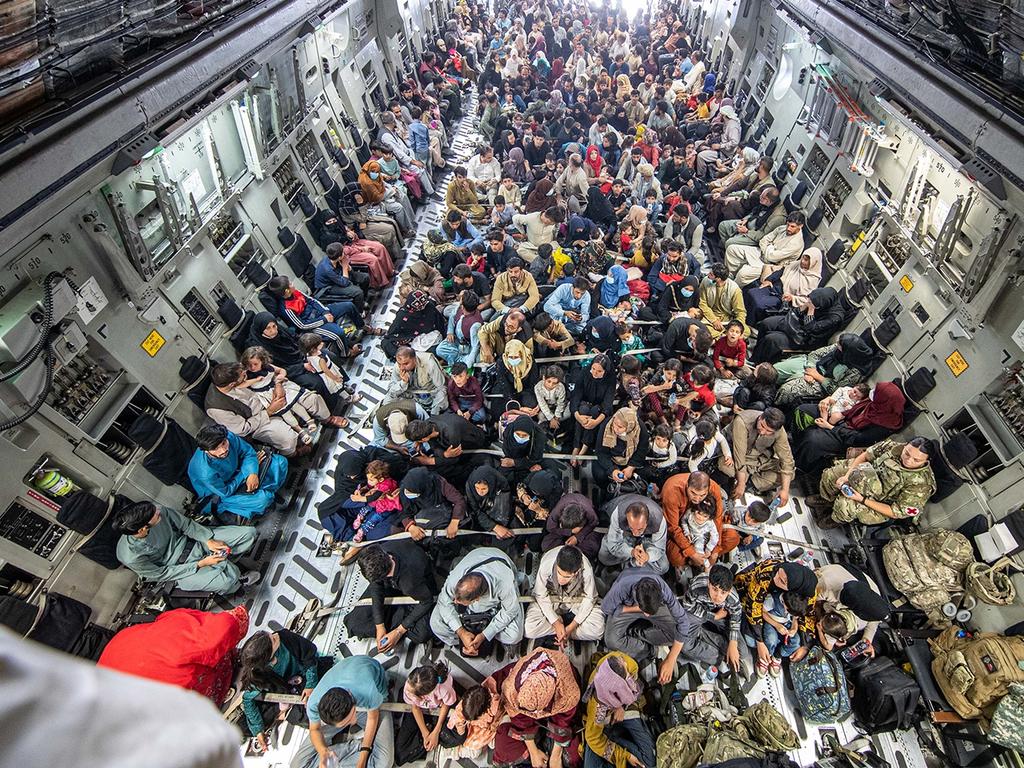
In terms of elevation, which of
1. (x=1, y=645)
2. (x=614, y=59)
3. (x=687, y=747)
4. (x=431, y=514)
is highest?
(x=1, y=645)

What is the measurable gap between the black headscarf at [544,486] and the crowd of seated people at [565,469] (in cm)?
3

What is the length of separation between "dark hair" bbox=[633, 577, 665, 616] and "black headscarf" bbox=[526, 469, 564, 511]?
1063 millimetres

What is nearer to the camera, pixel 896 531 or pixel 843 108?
pixel 896 531

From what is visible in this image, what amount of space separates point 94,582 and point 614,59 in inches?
628

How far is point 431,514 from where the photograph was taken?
4582 millimetres

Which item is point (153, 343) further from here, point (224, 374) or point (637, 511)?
point (637, 511)

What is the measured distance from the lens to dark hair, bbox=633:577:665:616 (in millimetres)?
3646

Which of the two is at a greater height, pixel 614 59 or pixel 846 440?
pixel 614 59

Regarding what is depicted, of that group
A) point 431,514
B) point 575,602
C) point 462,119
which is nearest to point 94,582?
point 431,514

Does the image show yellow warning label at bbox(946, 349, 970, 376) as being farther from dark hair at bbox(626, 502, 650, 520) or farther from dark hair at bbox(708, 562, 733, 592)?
dark hair at bbox(626, 502, 650, 520)

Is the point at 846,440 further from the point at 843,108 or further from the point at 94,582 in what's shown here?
the point at 94,582

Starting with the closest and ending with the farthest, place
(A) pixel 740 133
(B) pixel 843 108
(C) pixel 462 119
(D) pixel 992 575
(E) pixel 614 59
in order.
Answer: (D) pixel 992 575 < (B) pixel 843 108 < (A) pixel 740 133 < (C) pixel 462 119 < (E) pixel 614 59

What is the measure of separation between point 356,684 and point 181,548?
201 centimetres

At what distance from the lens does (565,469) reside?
551cm
